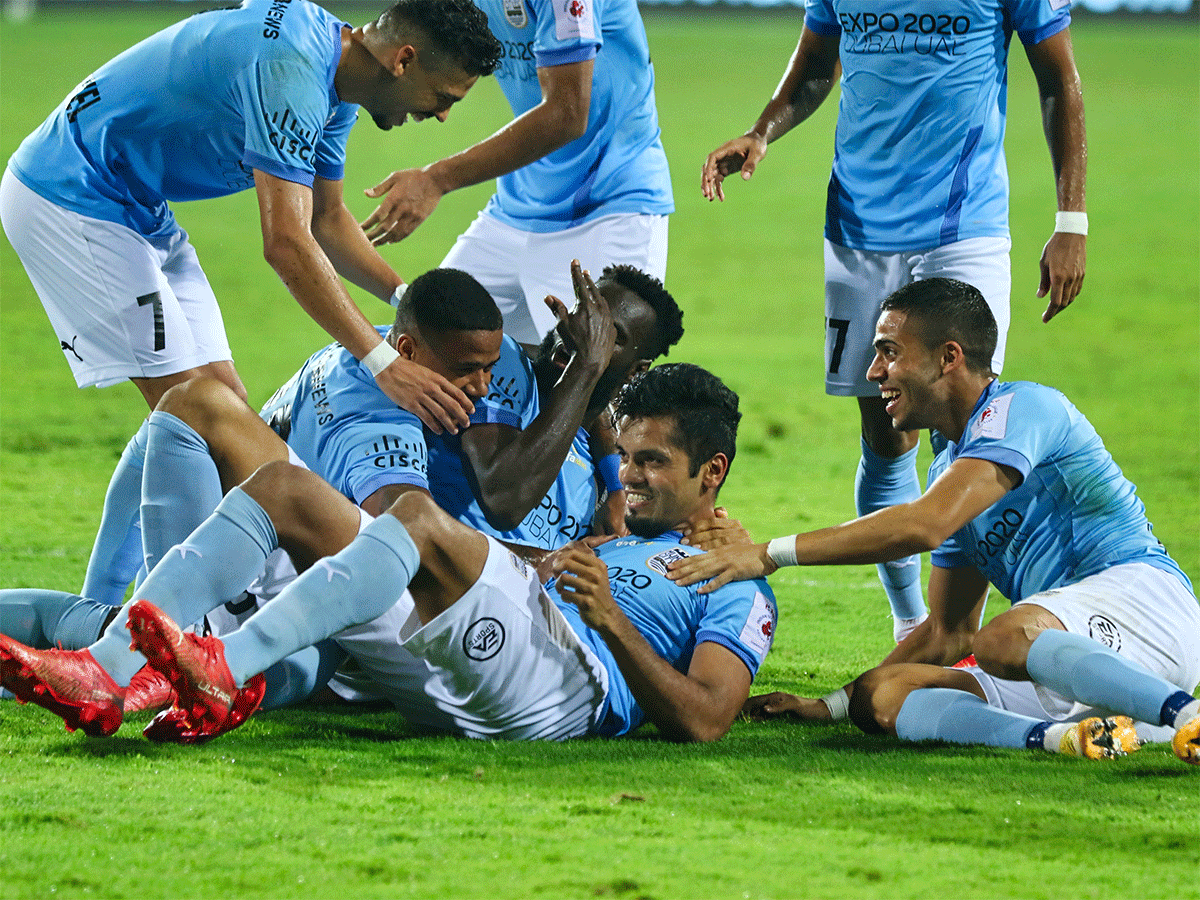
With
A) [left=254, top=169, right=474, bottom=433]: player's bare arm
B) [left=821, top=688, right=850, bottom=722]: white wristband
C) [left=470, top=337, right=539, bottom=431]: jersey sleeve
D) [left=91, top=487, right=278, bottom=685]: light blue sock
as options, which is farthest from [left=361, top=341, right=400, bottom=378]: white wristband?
[left=821, top=688, right=850, bottom=722]: white wristband

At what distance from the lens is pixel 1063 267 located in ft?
15.3

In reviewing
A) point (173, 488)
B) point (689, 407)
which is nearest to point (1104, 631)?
point (689, 407)

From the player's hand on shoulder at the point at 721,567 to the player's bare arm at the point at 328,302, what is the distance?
0.71 m

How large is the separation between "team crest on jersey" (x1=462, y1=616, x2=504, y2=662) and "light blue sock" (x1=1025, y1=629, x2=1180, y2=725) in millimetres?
1311

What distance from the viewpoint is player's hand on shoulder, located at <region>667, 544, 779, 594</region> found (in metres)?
3.73

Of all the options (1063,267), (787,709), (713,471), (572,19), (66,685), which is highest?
(572,19)

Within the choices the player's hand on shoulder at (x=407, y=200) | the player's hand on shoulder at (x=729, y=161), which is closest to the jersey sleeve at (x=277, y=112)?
the player's hand on shoulder at (x=407, y=200)

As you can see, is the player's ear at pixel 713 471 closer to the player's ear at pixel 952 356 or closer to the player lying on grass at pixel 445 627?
the player lying on grass at pixel 445 627

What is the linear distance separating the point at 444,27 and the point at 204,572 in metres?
1.80

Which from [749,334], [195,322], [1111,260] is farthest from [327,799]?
[1111,260]

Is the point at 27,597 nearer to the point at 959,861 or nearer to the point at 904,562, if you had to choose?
the point at 959,861

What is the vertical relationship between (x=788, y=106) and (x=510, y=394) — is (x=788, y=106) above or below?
above

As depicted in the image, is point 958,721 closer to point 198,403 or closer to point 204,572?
point 204,572

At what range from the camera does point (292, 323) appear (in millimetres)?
15734
